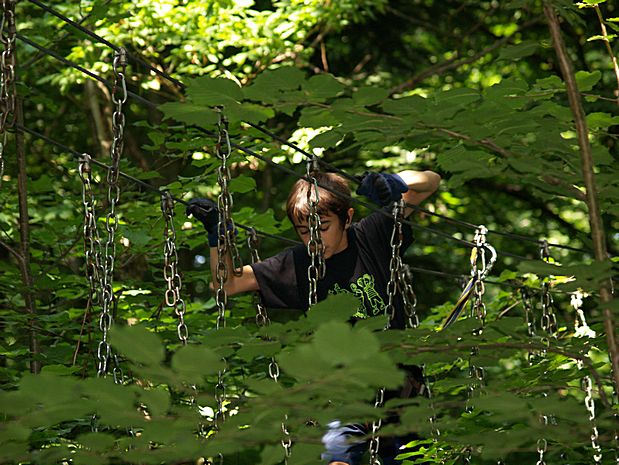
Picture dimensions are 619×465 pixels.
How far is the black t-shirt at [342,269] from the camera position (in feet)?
11.7

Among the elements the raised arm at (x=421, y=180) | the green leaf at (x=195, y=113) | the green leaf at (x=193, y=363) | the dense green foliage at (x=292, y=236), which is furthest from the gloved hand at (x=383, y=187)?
the green leaf at (x=193, y=363)

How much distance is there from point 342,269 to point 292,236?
163 inches

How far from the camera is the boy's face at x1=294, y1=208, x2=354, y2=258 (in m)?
3.55

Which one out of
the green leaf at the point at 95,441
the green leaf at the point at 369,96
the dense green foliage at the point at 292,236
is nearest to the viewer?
the dense green foliage at the point at 292,236

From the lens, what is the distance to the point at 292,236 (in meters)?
7.70

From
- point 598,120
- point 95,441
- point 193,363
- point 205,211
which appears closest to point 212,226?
point 205,211

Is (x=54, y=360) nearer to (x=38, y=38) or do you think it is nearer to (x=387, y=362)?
(x=38, y=38)

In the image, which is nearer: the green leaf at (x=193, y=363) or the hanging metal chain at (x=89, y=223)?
the green leaf at (x=193, y=363)

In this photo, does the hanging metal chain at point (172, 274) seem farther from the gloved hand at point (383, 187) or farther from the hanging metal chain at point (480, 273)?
the hanging metal chain at point (480, 273)

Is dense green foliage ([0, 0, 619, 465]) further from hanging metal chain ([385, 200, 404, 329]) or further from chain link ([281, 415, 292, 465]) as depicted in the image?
hanging metal chain ([385, 200, 404, 329])

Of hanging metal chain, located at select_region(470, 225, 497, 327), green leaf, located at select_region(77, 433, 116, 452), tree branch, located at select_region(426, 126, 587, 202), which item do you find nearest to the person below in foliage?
hanging metal chain, located at select_region(470, 225, 497, 327)

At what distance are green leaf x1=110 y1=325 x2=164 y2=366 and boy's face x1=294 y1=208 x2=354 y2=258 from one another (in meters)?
2.12

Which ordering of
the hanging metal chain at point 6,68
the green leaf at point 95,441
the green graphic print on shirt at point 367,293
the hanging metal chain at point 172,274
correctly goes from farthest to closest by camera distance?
the green graphic print on shirt at point 367,293, the hanging metal chain at point 172,274, the hanging metal chain at point 6,68, the green leaf at point 95,441

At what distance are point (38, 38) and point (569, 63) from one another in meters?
3.80
